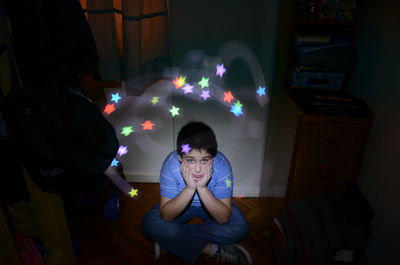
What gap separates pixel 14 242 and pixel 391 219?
5.70 ft

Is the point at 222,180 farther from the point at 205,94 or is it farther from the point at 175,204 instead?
the point at 205,94

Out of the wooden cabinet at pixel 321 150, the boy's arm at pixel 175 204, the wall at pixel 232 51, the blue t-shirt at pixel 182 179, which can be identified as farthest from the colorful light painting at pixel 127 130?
the wooden cabinet at pixel 321 150

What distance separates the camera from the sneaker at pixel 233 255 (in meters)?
2.12

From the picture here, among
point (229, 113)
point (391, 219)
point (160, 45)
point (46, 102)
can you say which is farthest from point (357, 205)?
point (46, 102)

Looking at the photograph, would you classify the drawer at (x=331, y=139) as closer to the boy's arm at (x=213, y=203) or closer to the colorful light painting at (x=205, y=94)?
the boy's arm at (x=213, y=203)

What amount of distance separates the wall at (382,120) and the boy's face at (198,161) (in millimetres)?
909

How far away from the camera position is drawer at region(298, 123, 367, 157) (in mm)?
1764

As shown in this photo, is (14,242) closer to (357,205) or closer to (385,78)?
(357,205)

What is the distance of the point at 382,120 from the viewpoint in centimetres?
175

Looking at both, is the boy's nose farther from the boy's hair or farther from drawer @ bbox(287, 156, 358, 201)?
drawer @ bbox(287, 156, 358, 201)

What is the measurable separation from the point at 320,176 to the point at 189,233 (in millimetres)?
868

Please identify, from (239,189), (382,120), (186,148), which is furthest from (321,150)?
(239,189)

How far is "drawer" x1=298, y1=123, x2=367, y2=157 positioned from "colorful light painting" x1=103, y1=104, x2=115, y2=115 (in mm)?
1423

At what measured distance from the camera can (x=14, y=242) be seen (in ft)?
4.49
